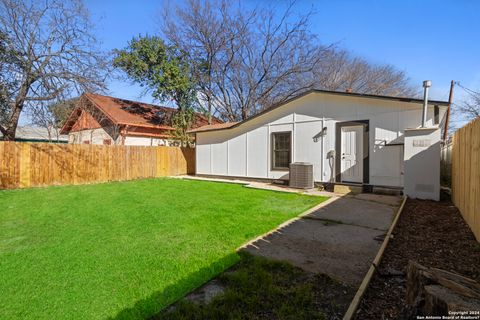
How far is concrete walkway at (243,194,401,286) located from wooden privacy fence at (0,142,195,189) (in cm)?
1016

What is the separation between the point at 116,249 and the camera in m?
3.50

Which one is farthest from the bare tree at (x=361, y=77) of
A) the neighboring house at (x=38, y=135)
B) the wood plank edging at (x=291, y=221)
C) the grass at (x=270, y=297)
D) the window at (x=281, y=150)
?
the neighboring house at (x=38, y=135)

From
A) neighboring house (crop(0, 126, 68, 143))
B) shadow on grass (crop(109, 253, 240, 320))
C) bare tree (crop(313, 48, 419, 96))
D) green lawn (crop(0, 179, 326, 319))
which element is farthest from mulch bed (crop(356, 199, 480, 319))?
neighboring house (crop(0, 126, 68, 143))

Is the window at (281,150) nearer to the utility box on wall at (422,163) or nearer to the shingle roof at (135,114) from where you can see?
the utility box on wall at (422,163)

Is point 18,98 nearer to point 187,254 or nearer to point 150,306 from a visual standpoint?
point 187,254

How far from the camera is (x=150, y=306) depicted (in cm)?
221

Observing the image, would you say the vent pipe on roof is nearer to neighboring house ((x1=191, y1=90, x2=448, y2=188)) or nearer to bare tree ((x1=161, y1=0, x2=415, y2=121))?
neighboring house ((x1=191, y1=90, x2=448, y2=188))

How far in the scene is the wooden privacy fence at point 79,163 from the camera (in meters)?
9.39

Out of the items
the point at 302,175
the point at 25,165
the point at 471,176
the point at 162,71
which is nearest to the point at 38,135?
the point at 162,71

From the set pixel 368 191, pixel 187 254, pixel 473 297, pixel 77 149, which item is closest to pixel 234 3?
pixel 77 149

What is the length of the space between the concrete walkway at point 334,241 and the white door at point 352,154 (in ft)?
8.34

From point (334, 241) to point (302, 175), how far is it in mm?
5255

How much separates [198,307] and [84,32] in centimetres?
1202

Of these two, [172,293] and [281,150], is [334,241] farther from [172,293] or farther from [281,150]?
[281,150]
